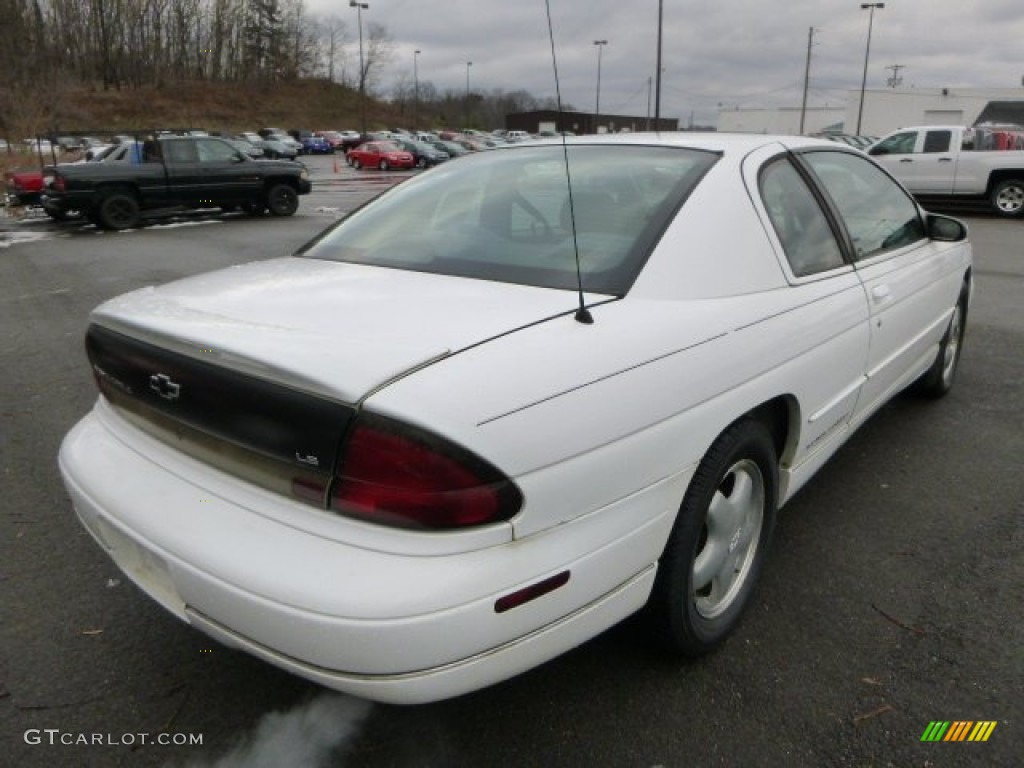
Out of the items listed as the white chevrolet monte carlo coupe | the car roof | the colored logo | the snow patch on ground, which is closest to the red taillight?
the white chevrolet monte carlo coupe

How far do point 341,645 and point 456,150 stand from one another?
4362cm

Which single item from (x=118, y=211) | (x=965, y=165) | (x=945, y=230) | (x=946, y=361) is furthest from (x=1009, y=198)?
(x=118, y=211)

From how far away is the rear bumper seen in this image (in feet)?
4.89

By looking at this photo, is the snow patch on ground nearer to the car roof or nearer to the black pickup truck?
the black pickup truck

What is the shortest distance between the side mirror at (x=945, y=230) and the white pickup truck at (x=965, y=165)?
13.1 metres

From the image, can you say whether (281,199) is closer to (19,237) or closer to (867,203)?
(19,237)

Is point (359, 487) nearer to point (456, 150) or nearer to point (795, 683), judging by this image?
point (795, 683)

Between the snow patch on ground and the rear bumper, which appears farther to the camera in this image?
the snow patch on ground

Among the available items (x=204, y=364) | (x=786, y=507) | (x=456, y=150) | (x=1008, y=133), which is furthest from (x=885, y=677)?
(x=456, y=150)

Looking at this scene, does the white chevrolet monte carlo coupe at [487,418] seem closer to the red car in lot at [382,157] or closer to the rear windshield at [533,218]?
the rear windshield at [533,218]

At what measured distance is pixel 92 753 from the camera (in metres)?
1.92

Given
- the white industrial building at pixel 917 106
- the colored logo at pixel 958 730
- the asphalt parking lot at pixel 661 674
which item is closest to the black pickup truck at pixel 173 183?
the asphalt parking lot at pixel 661 674

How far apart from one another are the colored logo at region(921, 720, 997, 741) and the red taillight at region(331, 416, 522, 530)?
1345 millimetres

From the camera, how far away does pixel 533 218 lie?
100.0 inches
